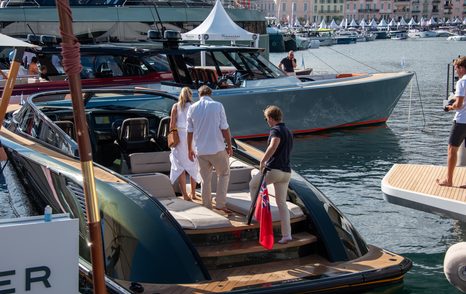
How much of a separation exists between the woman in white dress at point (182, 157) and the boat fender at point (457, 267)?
2.78 m

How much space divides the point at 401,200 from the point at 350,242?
167 centimetres

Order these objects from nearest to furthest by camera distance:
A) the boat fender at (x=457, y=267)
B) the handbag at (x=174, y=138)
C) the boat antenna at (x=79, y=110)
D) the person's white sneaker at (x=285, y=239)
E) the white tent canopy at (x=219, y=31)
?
1. the boat antenna at (x=79, y=110)
2. the person's white sneaker at (x=285, y=239)
3. the boat fender at (x=457, y=267)
4. the handbag at (x=174, y=138)
5. the white tent canopy at (x=219, y=31)

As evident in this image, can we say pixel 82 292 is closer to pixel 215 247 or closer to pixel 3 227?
pixel 215 247

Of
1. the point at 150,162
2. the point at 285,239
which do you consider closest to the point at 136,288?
the point at 285,239

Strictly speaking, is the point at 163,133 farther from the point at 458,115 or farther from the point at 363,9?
the point at 363,9

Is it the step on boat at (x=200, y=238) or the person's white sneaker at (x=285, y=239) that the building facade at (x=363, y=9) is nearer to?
the step on boat at (x=200, y=238)

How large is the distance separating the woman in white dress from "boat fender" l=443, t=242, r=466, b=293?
2.78m

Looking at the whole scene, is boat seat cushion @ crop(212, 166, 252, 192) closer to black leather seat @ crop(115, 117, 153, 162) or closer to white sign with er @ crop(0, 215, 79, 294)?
black leather seat @ crop(115, 117, 153, 162)

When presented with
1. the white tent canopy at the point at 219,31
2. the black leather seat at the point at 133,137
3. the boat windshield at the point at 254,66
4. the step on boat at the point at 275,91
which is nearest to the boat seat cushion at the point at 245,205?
the black leather seat at the point at 133,137

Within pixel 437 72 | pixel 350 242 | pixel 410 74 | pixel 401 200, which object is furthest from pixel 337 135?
pixel 437 72

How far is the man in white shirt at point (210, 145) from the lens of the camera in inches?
294

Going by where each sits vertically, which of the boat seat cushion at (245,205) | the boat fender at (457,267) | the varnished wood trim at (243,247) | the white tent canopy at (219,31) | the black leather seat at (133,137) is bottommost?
the boat fender at (457,267)

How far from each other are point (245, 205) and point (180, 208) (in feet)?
2.19

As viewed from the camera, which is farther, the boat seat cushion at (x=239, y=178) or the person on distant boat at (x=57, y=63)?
the person on distant boat at (x=57, y=63)
